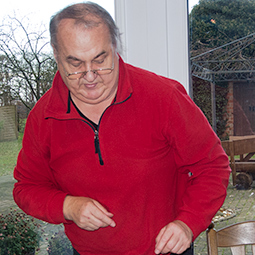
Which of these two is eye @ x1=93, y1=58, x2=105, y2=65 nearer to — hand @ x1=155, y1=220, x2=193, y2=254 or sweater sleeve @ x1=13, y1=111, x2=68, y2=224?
sweater sleeve @ x1=13, y1=111, x2=68, y2=224

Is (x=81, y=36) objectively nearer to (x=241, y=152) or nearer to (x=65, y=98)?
(x=65, y=98)

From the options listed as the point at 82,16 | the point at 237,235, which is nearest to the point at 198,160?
the point at 237,235

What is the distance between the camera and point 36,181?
124 centimetres

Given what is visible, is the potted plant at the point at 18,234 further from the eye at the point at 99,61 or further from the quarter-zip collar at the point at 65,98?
the eye at the point at 99,61

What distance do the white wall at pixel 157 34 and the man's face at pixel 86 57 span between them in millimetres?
557

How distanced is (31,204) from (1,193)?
18.5 inches

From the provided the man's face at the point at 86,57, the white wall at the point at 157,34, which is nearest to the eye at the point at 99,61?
the man's face at the point at 86,57

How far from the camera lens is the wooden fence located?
159cm

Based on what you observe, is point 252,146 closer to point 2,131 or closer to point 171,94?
point 171,94

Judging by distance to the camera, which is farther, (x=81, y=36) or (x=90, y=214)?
(x=90, y=214)

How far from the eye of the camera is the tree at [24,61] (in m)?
1.56

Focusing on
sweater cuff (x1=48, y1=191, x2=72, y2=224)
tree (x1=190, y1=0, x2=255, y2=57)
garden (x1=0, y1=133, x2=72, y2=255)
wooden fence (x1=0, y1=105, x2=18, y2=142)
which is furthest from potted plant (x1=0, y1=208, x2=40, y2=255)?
tree (x1=190, y1=0, x2=255, y2=57)

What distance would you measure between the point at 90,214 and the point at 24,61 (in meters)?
0.83

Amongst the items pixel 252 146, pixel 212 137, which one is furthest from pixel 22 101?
pixel 252 146
